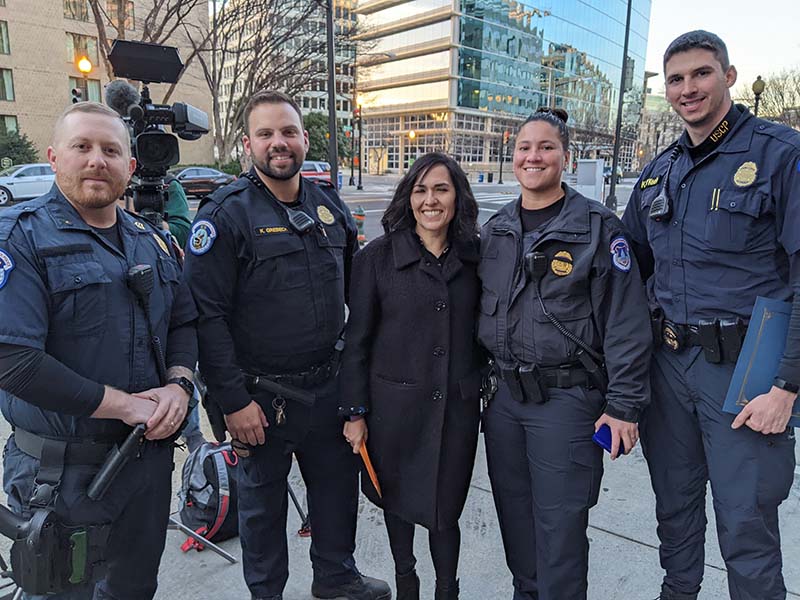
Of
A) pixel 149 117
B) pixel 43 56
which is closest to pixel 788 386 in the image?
pixel 149 117

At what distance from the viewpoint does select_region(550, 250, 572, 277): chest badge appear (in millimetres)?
2119

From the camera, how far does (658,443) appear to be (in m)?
2.39

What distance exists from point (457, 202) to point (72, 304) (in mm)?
1464

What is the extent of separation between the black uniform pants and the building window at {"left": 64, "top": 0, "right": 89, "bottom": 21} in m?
34.4

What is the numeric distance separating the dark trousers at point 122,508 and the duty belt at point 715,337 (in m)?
2.05

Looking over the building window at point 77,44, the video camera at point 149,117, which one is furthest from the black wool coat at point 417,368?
the building window at point 77,44

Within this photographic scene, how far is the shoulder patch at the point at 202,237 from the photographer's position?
2.26m

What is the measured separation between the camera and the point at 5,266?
1.64 meters

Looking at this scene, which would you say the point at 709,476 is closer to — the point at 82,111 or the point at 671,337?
the point at 671,337

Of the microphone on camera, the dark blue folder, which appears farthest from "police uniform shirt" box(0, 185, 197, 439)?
the dark blue folder

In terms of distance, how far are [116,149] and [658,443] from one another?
95.7 inches

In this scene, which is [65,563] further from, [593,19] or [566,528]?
[593,19]

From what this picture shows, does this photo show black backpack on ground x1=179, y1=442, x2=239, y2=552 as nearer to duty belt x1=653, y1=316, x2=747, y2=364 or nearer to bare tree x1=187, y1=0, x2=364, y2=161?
duty belt x1=653, y1=316, x2=747, y2=364

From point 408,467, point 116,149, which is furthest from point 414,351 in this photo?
point 116,149
